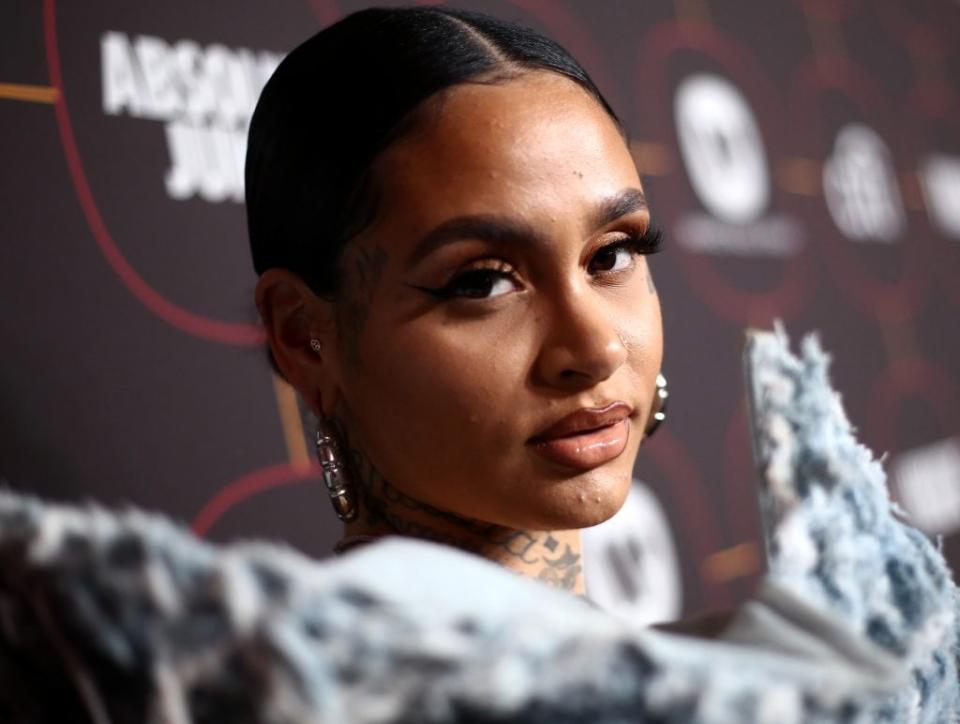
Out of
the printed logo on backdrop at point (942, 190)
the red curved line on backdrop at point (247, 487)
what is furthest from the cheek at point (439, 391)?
the printed logo on backdrop at point (942, 190)

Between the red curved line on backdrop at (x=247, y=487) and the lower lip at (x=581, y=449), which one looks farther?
the red curved line on backdrop at (x=247, y=487)

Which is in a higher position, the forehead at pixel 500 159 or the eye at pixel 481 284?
the forehead at pixel 500 159

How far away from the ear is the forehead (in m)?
0.09

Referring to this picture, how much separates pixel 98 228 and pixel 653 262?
751 millimetres

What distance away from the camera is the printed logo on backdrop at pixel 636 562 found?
1380 mm

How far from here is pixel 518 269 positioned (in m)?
0.65

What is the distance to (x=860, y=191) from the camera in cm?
193

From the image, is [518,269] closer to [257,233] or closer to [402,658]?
[257,233]

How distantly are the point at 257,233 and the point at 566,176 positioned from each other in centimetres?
21

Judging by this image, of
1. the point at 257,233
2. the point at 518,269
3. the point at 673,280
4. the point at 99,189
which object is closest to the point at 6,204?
the point at 99,189

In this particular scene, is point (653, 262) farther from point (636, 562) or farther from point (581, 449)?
point (581, 449)

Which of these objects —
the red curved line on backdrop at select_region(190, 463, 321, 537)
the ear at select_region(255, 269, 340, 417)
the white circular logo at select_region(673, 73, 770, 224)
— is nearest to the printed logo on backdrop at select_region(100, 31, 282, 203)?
the red curved line on backdrop at select_region(190, 463, 321, 537)

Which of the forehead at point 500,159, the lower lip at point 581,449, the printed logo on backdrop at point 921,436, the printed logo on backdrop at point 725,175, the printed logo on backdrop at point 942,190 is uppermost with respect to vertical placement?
the forehead at point 500,159

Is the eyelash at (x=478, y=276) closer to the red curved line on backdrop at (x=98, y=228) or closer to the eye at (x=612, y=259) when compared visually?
the eye at (x=612, y=259)
